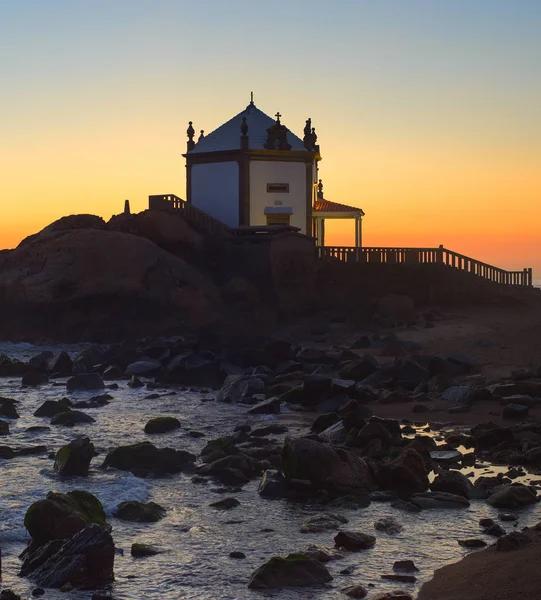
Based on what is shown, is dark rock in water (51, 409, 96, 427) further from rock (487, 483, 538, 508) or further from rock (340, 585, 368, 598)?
rock (340, 585, 368, 598)

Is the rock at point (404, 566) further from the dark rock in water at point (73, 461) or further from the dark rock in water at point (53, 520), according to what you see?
the dark rock in water at point (73, 461)

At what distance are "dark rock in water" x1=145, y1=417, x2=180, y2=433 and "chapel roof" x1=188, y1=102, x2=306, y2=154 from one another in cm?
2857

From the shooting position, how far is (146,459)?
53.2 ft

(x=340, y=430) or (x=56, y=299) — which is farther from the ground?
(x=56, y=299)

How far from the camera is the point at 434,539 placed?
38.8 feet

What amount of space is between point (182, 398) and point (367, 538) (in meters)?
14.1

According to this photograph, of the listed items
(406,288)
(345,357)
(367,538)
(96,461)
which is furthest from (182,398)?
(406,288)

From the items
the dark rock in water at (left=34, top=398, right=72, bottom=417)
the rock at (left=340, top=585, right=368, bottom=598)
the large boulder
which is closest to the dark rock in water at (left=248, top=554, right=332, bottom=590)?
the rock at (left=340, top=585, right=368, bottom=598)

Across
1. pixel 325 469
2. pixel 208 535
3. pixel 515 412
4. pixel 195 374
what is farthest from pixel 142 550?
pixel 195 374

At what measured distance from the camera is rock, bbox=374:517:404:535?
12211 millimetres

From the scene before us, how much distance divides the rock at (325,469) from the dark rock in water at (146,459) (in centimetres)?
257

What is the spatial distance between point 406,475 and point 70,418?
9460mm

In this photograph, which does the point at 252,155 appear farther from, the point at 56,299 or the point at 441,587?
the point at 441,587

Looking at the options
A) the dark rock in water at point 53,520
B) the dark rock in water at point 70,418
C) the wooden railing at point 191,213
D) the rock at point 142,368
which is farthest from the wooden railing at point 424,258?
the dark rock in water at point 53,520
